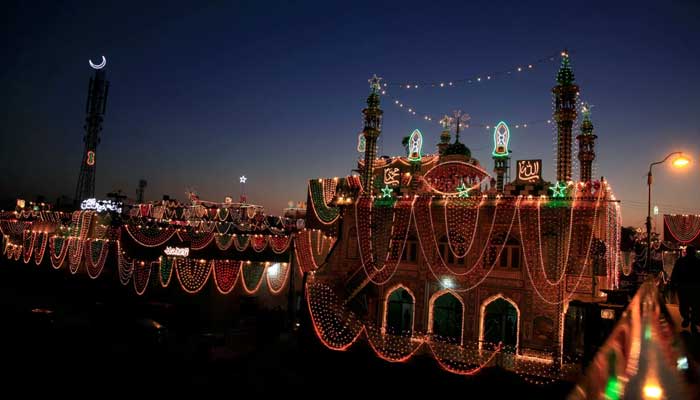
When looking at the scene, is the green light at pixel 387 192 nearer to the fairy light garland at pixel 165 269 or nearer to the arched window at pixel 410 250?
the arched window at pixel 410 250

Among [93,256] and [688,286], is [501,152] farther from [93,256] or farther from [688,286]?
[93,256]

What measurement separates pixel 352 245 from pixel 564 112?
1255 centimetres

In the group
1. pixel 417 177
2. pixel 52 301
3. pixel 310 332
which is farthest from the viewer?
pixel 52 301

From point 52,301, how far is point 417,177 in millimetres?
25179

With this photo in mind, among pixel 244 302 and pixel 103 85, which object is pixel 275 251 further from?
pixel 103 85

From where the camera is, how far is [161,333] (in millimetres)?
Result: 19797

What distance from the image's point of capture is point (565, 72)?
20.3 meters

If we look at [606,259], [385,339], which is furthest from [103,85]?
[606,259]

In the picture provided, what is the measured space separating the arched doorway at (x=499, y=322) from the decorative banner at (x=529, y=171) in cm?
563

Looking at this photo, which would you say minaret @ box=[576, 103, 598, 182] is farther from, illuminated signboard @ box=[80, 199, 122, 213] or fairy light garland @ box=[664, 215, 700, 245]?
illuminated signboard @ box=[80, 199, 122, 213]

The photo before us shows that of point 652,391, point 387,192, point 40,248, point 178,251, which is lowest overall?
point 40,248

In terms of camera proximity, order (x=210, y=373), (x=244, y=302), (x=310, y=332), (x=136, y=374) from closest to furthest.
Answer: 1. (x=136, y=374)
2. (x=210, y=373)
3. (x=310, y=332)
4. (x=244, y=302)

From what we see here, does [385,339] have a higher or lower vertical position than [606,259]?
lower

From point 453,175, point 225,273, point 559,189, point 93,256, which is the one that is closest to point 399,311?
A: point 453,175
